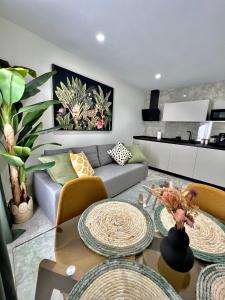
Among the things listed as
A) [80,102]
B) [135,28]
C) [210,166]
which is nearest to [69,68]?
[80,102]

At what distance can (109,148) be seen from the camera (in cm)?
299

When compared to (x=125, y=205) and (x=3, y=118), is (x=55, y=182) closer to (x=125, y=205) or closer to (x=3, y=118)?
(x=3, y=118)

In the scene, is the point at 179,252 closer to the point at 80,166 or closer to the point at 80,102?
the point at 80,166

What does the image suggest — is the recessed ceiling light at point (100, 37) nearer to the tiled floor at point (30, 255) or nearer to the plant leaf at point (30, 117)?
the plant leaf at point (30, 117)

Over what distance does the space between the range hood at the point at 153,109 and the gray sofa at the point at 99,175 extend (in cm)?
172

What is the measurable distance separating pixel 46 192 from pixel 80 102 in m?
1.63

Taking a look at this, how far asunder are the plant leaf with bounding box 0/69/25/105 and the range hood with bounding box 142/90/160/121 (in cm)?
351

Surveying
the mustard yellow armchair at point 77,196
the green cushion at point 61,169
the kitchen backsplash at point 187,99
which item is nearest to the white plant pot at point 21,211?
the green cushion at point 61,169

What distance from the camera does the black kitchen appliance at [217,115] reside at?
296 cm

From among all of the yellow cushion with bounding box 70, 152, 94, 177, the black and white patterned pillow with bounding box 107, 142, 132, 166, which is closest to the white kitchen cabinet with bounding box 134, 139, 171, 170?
the black and white patterned pillow with bounding box 107, 142, 132, 166

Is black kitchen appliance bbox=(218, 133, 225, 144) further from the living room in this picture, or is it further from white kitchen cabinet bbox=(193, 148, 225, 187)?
white kitchen cabinet bbox=(193, 148, 225, 187)

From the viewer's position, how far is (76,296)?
19.4 inches

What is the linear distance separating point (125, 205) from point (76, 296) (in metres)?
0.61

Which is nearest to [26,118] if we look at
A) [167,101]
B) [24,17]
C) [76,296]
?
[24,17]
